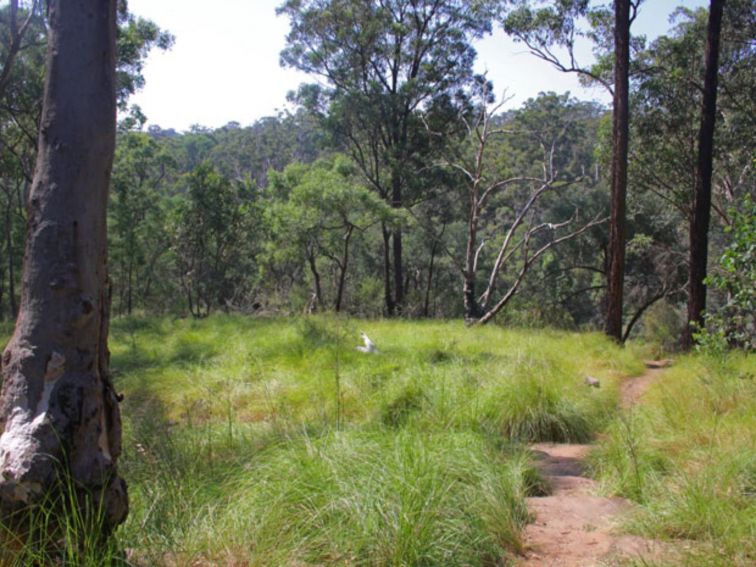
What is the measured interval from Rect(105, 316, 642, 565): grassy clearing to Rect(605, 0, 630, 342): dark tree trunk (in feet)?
15.2

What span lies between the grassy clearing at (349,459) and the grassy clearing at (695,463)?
632mm

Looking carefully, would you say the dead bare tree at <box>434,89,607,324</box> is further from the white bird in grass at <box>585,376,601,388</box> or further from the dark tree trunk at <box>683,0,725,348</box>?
the white bird in grass at <box>585,376,601,388</box>

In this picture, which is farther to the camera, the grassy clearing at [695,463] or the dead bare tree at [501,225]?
the dead bare tree at [501,225]

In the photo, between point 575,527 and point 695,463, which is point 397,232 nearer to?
point 695,463

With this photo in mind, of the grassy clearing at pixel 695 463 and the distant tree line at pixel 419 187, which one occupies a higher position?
the distant tree line at pixel 419 187

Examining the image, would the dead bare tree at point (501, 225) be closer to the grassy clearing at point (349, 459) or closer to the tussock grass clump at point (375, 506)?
the grassy clearing at point (349, 459)

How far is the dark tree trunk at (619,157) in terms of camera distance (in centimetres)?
1227

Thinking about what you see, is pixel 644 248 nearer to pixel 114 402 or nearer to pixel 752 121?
pixel 752 121

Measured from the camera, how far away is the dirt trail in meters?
3.08

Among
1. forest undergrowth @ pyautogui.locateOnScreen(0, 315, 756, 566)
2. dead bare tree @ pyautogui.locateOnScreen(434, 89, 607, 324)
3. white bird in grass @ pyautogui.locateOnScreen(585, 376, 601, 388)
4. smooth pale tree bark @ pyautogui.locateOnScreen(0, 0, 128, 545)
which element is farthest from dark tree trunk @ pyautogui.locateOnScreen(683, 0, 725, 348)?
smooth pale tree bark @ pyautogui.locateOnScreen(0, 0, 128, 545)

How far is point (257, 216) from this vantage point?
24953mm

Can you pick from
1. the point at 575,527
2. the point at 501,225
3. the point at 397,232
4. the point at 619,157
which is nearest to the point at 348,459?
the point at 575,527

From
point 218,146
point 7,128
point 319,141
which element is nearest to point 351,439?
point 7,128

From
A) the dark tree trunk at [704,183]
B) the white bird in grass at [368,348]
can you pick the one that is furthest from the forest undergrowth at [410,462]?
the dark tree trunk at [704,183]
